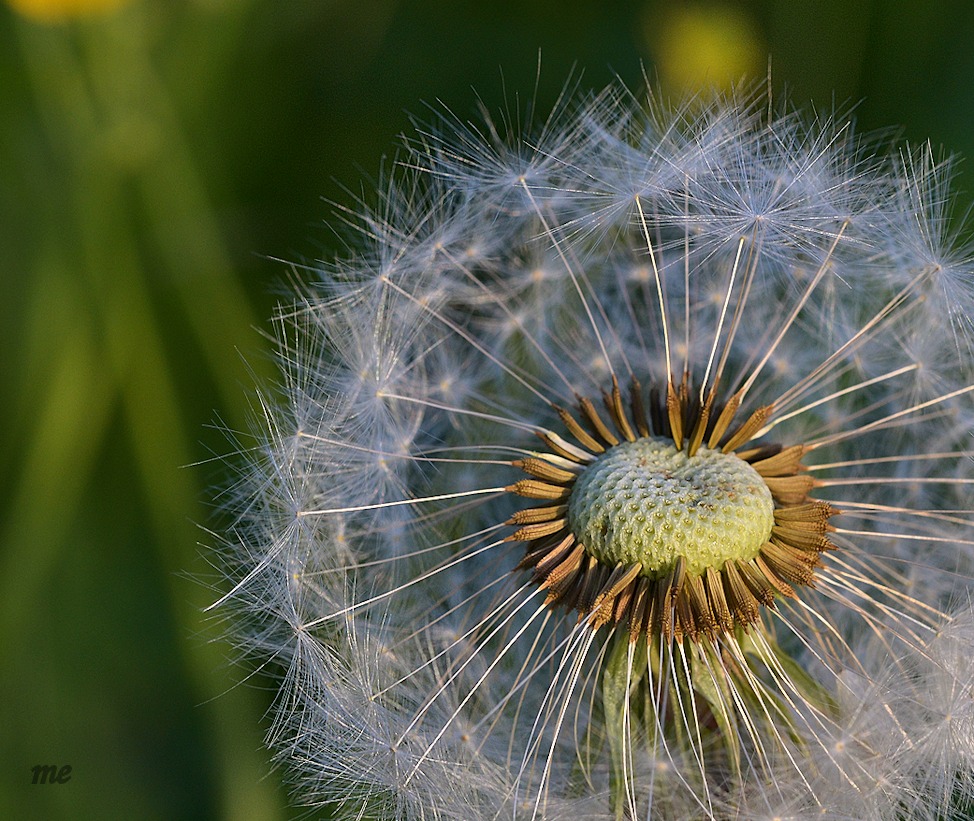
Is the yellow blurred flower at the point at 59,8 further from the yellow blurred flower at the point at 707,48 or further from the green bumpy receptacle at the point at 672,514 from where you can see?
the green bumpy receptacle at the point at 672,514

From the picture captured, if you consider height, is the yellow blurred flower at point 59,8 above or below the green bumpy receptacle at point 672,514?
above

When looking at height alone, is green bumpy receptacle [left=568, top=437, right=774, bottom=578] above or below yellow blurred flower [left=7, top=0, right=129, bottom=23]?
below

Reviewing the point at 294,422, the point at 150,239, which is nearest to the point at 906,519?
the point at 294,422

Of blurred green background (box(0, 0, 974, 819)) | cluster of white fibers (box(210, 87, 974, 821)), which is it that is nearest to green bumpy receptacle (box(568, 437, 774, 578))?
cluster of white fibers (box(210, 87, 974, 821))

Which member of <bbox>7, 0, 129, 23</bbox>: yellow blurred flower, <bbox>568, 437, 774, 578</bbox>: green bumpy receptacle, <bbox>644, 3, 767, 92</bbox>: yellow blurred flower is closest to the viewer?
<bbox>568, 437, 774, 578</bbox>: green bumpy receptacle

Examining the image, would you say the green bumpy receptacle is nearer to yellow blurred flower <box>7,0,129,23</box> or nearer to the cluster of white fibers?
the cluster of white fibers

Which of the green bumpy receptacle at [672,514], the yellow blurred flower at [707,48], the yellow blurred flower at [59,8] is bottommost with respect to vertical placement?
the green bumpy receptacle at [672,514]

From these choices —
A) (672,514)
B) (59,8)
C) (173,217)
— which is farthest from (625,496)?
(59,8)

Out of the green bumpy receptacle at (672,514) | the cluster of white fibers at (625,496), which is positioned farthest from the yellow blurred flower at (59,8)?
the green bumpy receptacle at (672,514)

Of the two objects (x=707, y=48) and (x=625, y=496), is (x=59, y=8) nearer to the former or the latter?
(x=707, y=48)
